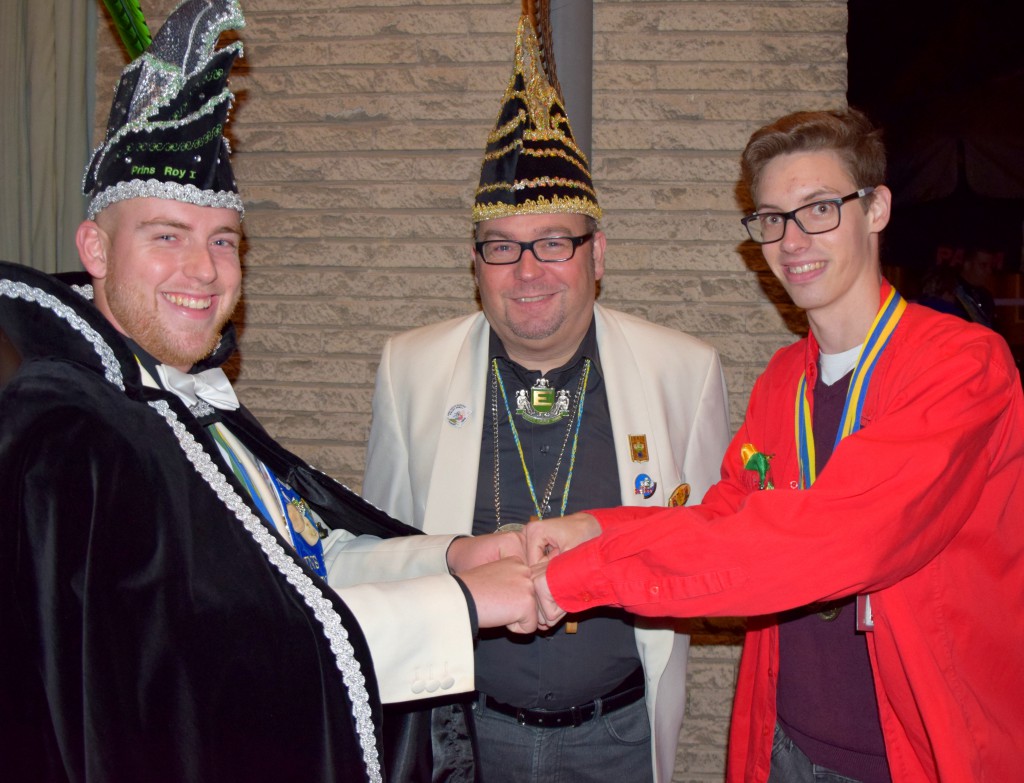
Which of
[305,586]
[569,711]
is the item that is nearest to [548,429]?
[569,711]

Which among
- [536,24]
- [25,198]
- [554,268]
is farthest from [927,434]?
[25,198]

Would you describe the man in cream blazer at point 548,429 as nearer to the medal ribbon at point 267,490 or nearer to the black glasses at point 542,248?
the black glasses at point 542,248

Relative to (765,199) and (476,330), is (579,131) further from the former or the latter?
(765,199)

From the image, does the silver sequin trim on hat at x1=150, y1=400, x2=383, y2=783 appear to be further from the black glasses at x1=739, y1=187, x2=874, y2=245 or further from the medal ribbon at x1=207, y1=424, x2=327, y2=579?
the black glasses at x1=739, y1=187, x2=874, y2=245

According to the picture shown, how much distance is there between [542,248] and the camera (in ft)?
8.53

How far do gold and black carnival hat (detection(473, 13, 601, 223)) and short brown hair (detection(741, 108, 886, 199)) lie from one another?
652 mm

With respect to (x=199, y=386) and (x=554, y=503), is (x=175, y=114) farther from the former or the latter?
(x=554, y=503)

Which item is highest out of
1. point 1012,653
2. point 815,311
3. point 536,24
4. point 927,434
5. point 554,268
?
point 536,24

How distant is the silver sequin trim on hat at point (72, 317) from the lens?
63.3 inches

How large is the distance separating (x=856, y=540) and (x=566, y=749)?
106 centimetres

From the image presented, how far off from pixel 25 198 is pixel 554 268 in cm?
231

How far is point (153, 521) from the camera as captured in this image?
1.49m

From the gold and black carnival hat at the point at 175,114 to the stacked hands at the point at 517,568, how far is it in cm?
104

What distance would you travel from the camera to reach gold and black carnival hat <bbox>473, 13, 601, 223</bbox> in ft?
8.49
